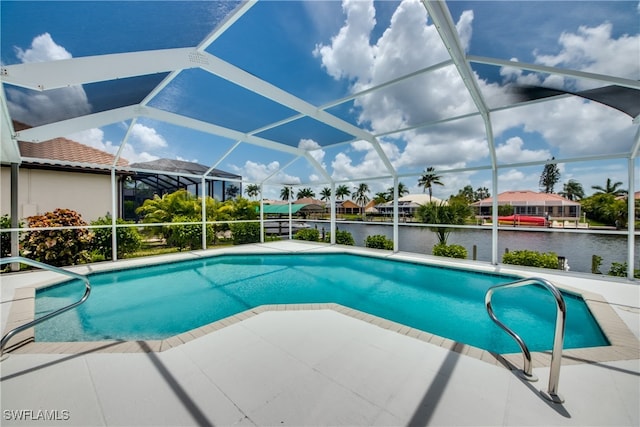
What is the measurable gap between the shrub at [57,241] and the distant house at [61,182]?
1.59 meters

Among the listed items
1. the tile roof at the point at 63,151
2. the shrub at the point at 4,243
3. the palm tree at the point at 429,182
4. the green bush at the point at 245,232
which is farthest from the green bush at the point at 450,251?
the palm tree at the point at 429,182

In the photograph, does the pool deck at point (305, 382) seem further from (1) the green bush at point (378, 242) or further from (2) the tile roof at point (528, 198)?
(2) the tile roof at point (528, 198)

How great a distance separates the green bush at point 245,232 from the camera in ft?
38.0

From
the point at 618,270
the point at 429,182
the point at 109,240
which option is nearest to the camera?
the point at 618,270

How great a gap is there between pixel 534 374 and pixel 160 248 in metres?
11.5

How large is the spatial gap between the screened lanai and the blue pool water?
2437mm

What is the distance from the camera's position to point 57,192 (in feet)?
30.5

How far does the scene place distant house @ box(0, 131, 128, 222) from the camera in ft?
26.8

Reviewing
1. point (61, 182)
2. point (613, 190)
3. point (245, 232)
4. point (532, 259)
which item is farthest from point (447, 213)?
point (61, 182)

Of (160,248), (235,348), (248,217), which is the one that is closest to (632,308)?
(235,348)

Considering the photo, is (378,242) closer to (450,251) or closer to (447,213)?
(450,251)

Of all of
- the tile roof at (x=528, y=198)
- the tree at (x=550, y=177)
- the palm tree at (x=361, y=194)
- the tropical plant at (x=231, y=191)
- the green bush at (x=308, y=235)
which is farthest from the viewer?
the palm tree at (x=361, y=194)

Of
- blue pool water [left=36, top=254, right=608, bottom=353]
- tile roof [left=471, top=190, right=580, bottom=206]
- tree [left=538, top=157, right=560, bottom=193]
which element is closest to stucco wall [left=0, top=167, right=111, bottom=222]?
blue pool water [left=36, top=254, right=608, bottom=353]

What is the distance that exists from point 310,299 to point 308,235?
6903 mm
